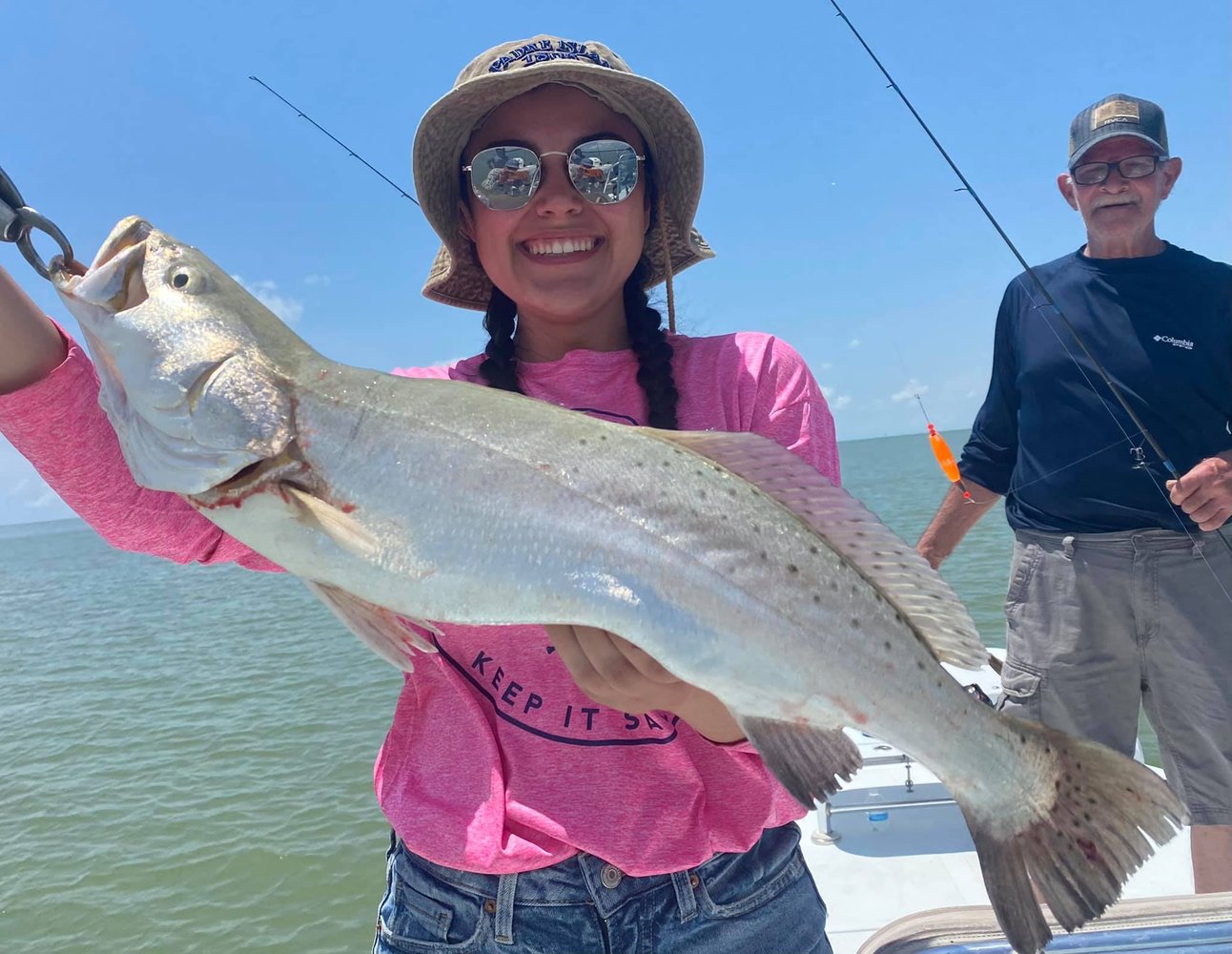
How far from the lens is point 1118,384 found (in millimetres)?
4148

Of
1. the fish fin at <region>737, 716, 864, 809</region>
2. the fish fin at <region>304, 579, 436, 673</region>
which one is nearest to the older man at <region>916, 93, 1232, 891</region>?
the fish fin at <region>737, 716, 864, 809</region>

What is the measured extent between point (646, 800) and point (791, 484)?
2.70ft

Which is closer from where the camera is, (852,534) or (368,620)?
(368,620)

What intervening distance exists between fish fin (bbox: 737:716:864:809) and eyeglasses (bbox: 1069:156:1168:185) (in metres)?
3.99

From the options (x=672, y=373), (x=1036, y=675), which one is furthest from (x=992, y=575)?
(x=672, y=373)

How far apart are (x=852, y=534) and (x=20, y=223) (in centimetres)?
190

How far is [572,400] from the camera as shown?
2340 millimetres

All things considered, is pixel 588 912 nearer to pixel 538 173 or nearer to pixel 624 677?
pixel 624 677

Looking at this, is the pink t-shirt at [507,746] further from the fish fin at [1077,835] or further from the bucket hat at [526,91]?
the bucket hat at [526,91]

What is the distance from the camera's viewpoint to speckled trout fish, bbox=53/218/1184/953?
1.64 meters

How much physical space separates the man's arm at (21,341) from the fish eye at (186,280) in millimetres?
253

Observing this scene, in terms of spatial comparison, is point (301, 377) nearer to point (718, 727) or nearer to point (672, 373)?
point (672, 373)

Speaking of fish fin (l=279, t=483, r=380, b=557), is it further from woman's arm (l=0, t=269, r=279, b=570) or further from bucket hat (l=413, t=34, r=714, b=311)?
bucket hat (l=413, t=34, r=714, b=311)

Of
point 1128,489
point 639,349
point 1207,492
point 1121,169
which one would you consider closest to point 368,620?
point 639,349
